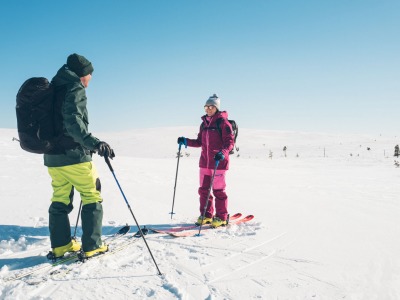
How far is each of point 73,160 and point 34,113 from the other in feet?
2.05

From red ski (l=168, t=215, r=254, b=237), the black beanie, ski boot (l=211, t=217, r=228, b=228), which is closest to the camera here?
the black beanie

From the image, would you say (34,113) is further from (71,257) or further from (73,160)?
(71,257)

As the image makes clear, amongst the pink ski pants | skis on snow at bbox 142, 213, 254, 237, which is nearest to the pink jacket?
the pink ski pants

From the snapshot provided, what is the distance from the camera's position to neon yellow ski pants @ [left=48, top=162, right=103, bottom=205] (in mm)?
3605

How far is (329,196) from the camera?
792cm

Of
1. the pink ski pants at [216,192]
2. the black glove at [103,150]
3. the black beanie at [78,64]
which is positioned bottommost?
the pink ski pants at [216,192]

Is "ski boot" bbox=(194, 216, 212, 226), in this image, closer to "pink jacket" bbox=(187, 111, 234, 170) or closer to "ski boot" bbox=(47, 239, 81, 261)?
"pink jacket" bbox=(187, 111, 234, 170)

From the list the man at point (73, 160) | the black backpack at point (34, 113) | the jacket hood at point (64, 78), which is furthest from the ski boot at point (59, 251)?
the jacket hood at point (64, 78)

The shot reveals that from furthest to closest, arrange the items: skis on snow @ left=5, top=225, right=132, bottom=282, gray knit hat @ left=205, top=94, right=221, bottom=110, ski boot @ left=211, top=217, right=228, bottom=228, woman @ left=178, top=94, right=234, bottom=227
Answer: gray knit hat @ left=205, top=94, right=221, bottom=110, woman @ left=178, top=94, right=234, bottom=227, ski boot @ left=211, top=217, right=228, bottom=228, skis on snow @ left=5, top=225, right=132, bottom=282

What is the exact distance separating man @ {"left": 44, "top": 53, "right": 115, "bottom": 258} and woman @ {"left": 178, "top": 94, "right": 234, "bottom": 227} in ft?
7.28

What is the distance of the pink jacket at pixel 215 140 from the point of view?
5.39m

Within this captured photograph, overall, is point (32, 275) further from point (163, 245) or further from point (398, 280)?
point (398, 280)

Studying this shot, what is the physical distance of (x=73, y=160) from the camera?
355cm

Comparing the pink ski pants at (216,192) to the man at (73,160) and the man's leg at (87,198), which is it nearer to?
the man at (73,160)
